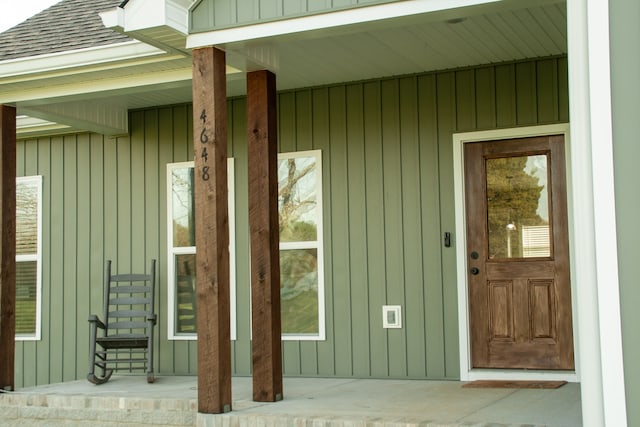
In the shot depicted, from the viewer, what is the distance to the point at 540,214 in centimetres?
638

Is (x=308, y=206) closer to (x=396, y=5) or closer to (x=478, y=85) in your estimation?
(x=478, y=85)

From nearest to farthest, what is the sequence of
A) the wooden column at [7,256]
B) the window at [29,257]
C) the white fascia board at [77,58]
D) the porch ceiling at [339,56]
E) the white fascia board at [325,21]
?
the white fascia board at [325,21]
the porch ceiling at [339,56]
the white fascia board at [77,58]
the wooden column at [7,256]
the window at [29,257]

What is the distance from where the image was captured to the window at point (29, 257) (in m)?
8.14

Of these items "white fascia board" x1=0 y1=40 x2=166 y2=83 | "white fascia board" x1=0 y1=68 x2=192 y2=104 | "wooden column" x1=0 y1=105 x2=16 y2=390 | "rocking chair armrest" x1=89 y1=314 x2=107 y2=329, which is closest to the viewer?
"white fascia board" x1=0 y1=40 x2=166 y2=83

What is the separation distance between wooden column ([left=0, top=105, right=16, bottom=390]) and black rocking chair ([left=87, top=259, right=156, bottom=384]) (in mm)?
626

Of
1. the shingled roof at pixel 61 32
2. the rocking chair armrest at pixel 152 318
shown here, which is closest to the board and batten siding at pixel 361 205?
the rocking chair armrest at pixel 152 318

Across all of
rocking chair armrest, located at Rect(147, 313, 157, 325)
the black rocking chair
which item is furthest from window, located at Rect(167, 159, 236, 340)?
rocking chair armrest, located at Rect(147, 313, 157, 325)

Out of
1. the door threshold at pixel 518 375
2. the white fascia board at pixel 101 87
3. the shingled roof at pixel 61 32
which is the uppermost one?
the shingled roof at pixel 61 32

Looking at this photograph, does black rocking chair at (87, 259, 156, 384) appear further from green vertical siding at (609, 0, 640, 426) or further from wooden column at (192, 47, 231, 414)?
green vertical siding at (609, 0, 640, 426)

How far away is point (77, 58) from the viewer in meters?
6.08

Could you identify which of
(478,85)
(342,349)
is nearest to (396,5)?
(478,85)

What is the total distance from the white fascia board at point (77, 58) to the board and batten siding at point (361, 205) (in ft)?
5.37

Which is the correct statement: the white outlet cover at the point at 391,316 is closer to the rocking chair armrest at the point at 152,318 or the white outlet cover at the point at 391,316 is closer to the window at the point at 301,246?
the window at the point at 301,246

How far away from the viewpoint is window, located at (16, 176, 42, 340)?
8.14 metres
